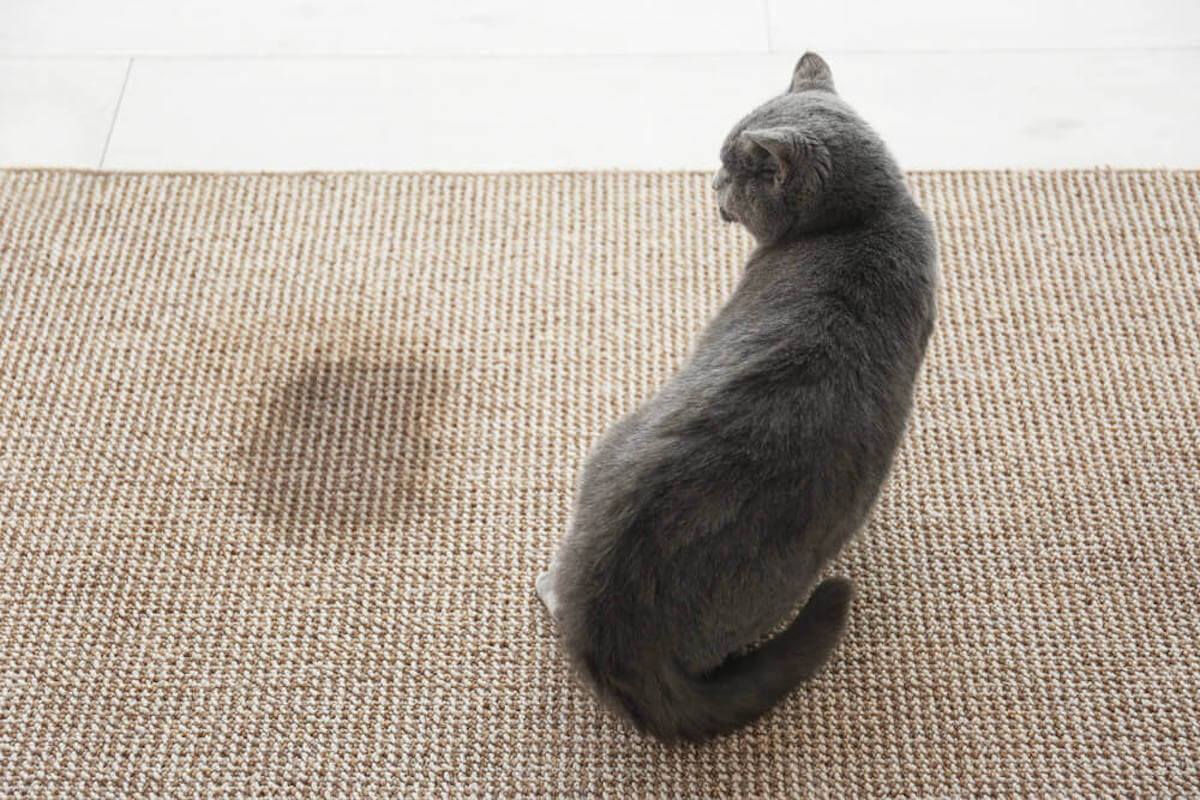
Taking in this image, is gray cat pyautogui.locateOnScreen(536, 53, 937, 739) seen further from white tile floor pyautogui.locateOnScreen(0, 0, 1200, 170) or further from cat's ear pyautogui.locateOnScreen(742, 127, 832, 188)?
white tile floor pyautogui.locateOnScreen(0, 0, 1200, 170)

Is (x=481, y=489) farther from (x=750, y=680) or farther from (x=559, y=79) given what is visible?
(x=559, y=79)

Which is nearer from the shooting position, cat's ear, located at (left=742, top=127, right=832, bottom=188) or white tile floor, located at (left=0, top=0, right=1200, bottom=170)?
cat's ear, located at (left=742, top=127, right=832, bottom=188)

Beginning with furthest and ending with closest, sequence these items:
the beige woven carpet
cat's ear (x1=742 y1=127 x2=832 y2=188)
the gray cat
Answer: the beige woven carpet, cat's ear (x1=742 y1=127 x2=832 y2=188), the gray cat

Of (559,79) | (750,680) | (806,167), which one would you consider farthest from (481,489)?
(559,79)

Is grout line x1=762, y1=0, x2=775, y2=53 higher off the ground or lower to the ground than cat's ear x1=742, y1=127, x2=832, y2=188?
lower

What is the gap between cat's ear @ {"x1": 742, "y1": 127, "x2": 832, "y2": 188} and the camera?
91cm

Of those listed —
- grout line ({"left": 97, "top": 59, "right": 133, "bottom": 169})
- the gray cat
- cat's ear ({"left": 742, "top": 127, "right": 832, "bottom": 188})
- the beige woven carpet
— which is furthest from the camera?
grout line ({"left": 97, "top": 59, "right": 133, "bottom": 169})

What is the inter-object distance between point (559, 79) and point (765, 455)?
35.3 inches

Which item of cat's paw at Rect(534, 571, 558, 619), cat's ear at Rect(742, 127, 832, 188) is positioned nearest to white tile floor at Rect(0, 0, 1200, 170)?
cat's ear at Rect(742, 127, 832, 188)

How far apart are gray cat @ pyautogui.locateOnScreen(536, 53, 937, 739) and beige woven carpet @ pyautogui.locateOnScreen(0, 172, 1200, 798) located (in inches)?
8.1

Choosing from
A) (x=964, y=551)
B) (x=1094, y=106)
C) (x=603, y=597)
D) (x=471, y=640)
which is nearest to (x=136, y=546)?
(x=471, y=640)

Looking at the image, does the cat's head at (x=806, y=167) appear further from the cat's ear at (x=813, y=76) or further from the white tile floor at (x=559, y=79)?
the white tile floor at (x=559, y=79)

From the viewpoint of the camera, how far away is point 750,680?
920 mm

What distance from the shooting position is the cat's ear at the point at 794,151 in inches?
35.9
